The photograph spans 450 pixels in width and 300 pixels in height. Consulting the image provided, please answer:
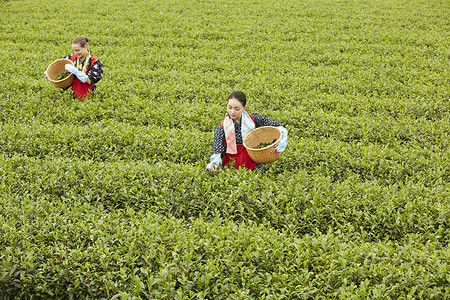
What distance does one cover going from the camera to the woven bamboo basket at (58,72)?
314 inches

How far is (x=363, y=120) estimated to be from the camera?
786 cm

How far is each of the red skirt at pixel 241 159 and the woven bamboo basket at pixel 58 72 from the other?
4697mm

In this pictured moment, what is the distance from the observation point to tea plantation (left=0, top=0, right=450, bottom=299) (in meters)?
3.49

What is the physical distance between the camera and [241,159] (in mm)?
5637

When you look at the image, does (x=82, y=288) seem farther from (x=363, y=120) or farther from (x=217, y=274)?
(x=363, y=120)

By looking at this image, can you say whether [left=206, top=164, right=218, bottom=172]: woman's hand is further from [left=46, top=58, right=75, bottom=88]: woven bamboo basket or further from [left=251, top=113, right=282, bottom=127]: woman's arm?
[left=46, top=58, right=75, bottom=88]: woven bamboo basket

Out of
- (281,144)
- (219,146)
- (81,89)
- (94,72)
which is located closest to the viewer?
(281,144)

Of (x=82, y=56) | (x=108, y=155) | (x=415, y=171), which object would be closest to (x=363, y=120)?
(x=415, y=171)

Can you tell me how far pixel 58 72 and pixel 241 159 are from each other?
5750 mm

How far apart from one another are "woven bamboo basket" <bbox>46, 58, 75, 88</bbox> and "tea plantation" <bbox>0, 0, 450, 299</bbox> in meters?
0.55

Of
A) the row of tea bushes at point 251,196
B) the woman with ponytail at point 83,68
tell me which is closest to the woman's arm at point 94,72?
the woman with ponytail at point 83,68

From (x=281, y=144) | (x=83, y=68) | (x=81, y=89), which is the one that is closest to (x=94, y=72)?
(x=83, y=68)

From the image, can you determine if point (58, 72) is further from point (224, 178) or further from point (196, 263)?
point (196, 263)

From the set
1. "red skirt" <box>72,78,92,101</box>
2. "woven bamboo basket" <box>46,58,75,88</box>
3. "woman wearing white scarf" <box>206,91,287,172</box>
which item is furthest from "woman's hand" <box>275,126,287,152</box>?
"red skirt" <box>72,78,92,101</box>
